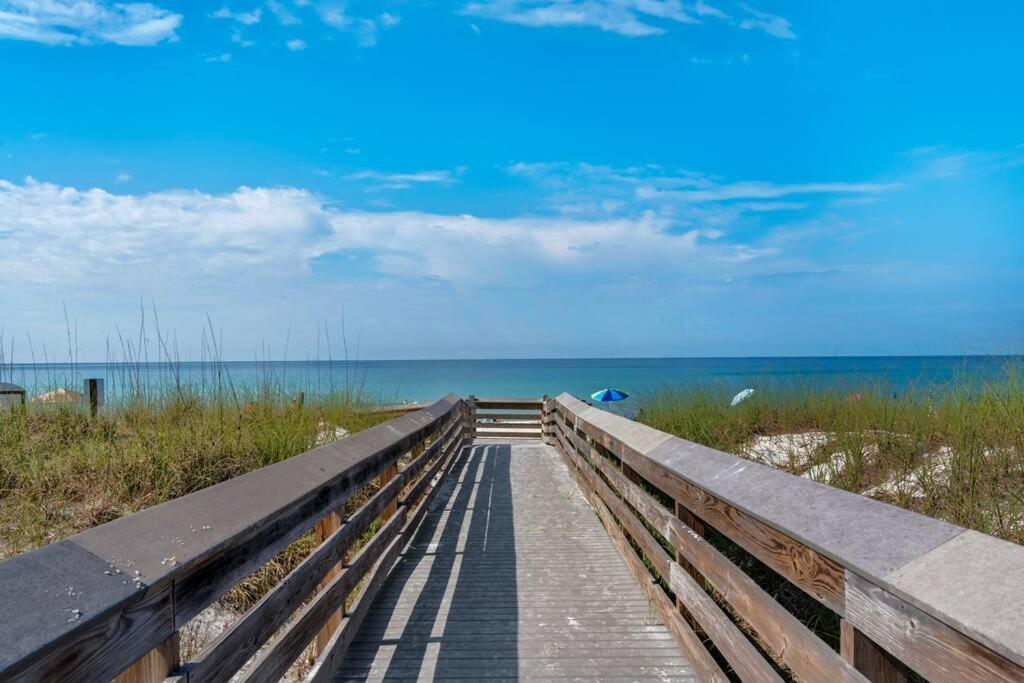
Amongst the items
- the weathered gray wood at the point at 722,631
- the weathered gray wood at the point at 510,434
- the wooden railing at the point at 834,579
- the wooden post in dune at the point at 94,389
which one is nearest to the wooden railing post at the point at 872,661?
the wooden railing at the point at 834,579

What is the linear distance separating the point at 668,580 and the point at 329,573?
75.0 inches

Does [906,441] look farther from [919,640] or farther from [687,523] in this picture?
[919,640]

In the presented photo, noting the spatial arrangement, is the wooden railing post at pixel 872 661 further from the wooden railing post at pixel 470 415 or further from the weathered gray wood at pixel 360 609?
the wooden railing post at pixel 470 415

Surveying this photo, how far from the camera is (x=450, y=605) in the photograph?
4414 millimetres

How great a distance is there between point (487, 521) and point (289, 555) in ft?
7.49

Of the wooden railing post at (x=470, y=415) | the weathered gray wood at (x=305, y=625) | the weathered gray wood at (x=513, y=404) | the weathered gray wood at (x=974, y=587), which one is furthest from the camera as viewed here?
the weathered gray wood at (x=513, y=404)

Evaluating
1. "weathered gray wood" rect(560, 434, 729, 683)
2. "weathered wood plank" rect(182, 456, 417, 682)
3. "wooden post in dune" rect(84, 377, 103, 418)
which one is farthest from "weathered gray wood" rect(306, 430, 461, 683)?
"wooden post in dune" rect(84, 377, 103, 418)

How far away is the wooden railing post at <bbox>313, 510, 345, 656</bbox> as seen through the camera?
3.52 meters

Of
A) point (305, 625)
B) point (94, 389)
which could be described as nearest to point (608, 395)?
point (94, 389)

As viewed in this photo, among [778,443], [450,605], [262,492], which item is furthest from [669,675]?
[778,443]

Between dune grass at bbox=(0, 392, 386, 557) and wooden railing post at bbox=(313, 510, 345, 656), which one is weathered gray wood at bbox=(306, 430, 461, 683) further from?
dune grass at bbox=(0, 392, 386, 557)

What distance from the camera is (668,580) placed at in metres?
3.86

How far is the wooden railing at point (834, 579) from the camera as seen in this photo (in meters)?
1.47

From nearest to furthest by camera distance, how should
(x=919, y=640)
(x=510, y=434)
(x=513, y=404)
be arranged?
1. (x=919, y=640)
2. (x=513, y=404)
3. (x=510, y=434)
